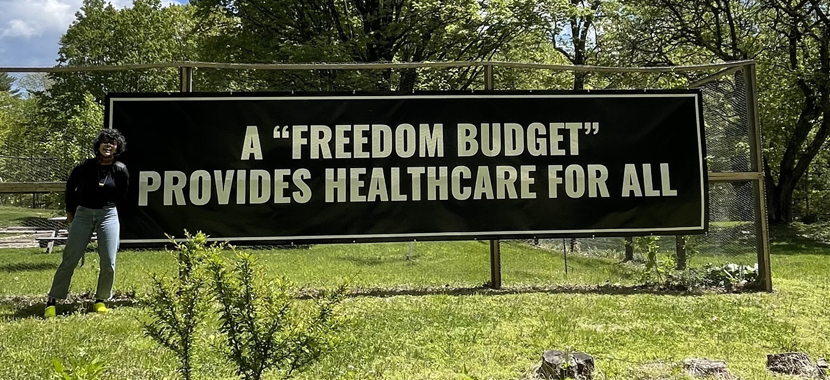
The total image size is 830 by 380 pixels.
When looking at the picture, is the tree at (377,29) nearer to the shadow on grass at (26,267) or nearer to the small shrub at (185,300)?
the shadow on grass at (26,267)

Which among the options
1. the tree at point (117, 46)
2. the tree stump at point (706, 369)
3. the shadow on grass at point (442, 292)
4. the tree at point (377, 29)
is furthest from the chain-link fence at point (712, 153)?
the tree at point (117, 46)

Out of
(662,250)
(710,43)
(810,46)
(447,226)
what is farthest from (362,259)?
(810,46)

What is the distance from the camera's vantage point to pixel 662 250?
7.02 metres

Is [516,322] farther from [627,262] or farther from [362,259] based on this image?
[362,259]

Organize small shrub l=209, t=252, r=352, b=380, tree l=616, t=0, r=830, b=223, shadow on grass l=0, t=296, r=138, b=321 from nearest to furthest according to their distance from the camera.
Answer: small shrub l=209, t=252, r=352, b=380, shadow on grass l=0, t=296, r=138, b=321, tree l=616, t=0, r=830, b=223

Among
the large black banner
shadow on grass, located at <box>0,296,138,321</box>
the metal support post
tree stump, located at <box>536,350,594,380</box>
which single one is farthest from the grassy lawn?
the metal support post

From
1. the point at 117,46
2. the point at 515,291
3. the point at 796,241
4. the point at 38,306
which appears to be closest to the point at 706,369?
the point at 515,291

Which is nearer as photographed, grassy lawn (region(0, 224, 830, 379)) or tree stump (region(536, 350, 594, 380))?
tree stump (region(536, 350, 594, 380))

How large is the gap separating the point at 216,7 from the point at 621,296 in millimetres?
15619

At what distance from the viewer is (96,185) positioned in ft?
17.1

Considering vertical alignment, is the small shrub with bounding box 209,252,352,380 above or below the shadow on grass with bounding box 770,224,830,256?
above

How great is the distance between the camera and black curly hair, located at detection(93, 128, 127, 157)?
5.20 m

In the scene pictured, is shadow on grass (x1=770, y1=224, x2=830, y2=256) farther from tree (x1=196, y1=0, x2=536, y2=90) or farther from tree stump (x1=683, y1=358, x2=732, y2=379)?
tree stump (x1=683, y1=358, x2=732, y2=379)

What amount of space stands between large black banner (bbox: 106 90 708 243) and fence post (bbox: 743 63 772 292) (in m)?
0.60
